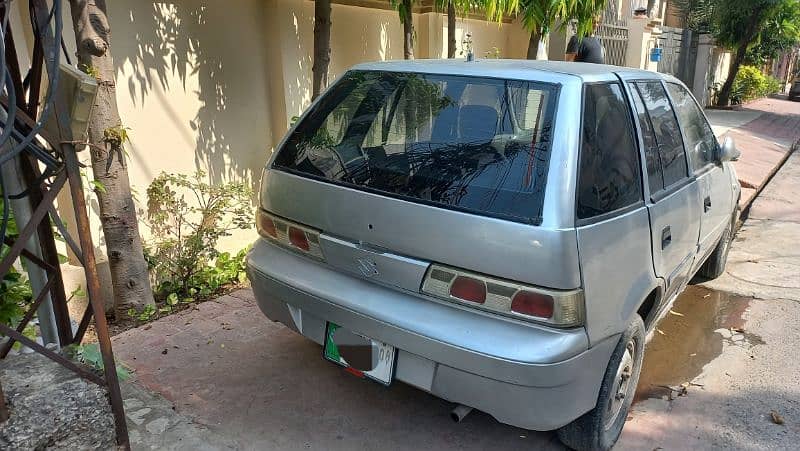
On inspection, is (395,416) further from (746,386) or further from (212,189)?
(212,189)

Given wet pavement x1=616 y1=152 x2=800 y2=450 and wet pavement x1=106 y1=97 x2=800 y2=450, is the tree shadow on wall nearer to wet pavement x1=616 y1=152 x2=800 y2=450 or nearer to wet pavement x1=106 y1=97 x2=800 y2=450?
wet pavement x1=106 y1=97 x2=800 y2=450

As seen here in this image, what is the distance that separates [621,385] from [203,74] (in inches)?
152

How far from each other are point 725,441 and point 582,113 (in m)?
1.80

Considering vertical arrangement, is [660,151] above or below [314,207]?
above

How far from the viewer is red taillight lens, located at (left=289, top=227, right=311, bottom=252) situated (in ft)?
8.80

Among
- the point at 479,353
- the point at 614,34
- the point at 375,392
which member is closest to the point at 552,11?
the point at 375,392

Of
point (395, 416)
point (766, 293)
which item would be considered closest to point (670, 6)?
point (766, 293)

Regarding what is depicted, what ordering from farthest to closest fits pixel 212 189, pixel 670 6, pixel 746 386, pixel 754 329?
1. pixel 670 6
2. pixel 212 189
3. pixel 754 329
4. pixel 746 386

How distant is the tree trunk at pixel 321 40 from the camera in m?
4.73

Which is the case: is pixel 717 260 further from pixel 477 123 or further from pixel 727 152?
pixel 477 123

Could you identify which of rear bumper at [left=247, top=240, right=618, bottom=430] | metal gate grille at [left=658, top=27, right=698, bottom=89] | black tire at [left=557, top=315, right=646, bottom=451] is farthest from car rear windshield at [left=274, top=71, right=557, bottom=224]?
metal gate grille at [left=658, top=27, right=698, bottom=89]

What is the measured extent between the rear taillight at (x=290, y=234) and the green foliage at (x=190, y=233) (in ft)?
5.06

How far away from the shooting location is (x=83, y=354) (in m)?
2.51

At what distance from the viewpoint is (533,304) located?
6.81 ft
